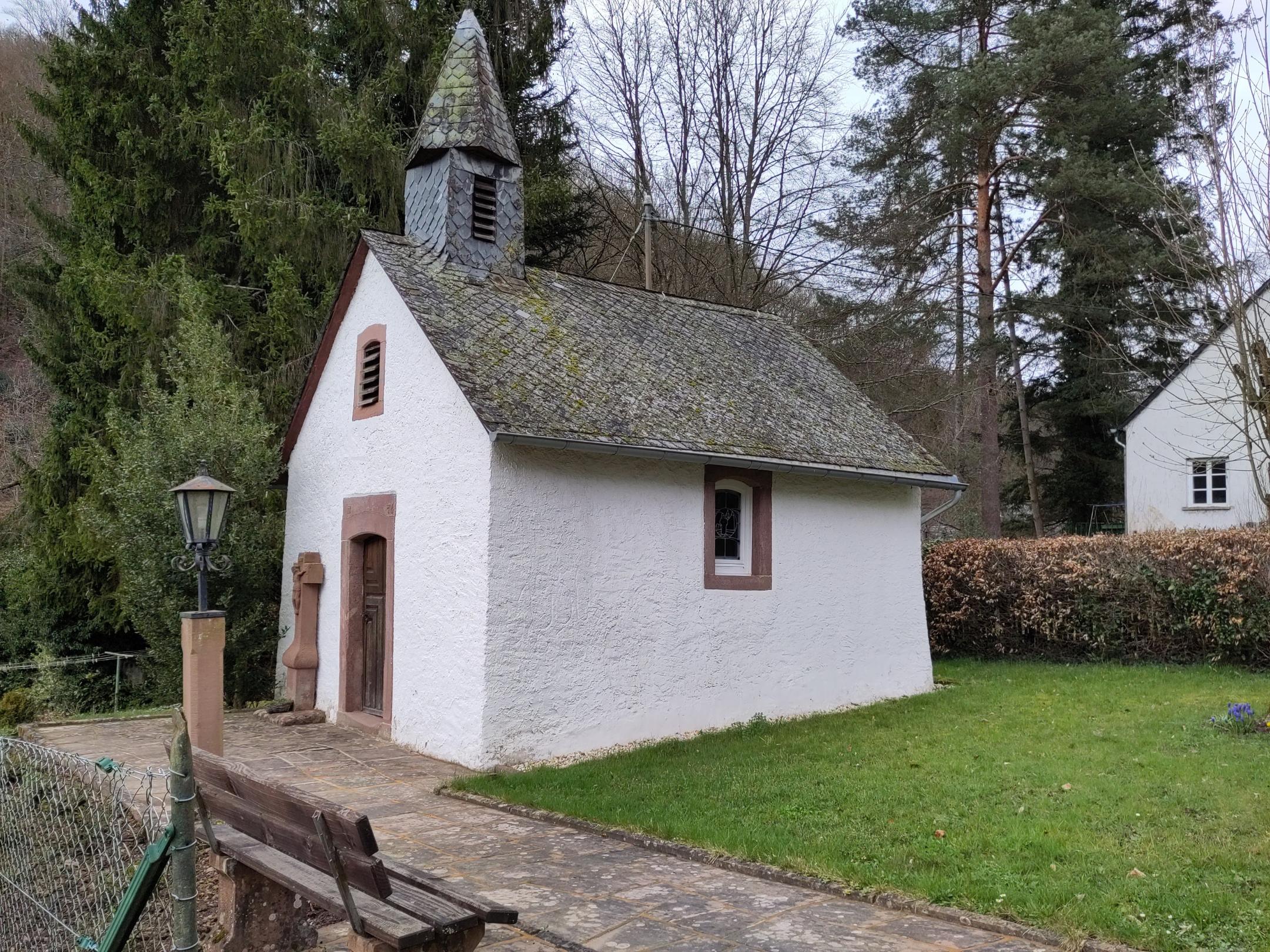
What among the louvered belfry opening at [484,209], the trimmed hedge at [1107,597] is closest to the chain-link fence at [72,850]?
the louvered belfry opening at [484,209]

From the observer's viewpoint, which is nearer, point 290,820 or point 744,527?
point 290,820

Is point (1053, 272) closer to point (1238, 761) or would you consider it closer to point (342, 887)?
point (1238, 761)

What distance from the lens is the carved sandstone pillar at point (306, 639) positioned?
462 inches

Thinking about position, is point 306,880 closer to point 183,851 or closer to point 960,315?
point 183,851

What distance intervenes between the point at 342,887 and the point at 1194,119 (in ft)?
35.9

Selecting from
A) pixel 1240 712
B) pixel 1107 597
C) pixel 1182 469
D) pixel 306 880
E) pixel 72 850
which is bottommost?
pixel 72 850

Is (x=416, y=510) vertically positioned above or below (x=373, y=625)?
above

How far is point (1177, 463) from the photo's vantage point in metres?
23.4

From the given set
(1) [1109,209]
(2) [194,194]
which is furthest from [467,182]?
(1) [1109,209]

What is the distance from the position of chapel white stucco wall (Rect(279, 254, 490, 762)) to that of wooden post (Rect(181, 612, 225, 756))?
8.46 feet

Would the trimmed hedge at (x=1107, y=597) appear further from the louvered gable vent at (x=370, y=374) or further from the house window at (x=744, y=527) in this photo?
the louvered gable vent at (x=370, y=374)

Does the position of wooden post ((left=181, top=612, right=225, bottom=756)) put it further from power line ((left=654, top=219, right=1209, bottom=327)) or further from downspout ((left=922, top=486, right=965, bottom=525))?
power line ((left=654, top=219, right=1209, bottom=327))

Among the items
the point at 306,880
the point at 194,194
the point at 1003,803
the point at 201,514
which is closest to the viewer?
the point at 306,880

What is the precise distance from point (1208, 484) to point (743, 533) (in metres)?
18.1
